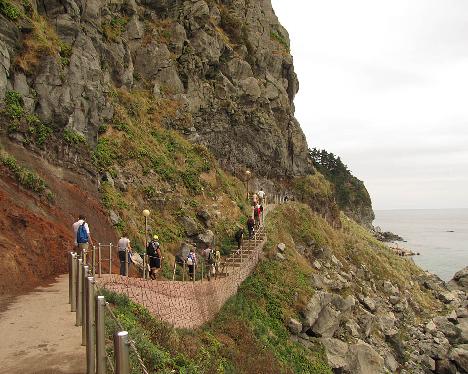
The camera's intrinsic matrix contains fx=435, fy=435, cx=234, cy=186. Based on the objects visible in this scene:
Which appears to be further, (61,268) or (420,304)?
(420,304)

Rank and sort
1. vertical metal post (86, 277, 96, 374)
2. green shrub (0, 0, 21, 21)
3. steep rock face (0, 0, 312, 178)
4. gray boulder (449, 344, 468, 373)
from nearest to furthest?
vertical metal post (86, 277, 96, 374) → green shrub (0, 0, 21, 21) → steep rock face (0, 0, 312, 178) → gray boulder (449, 344, 468, 373)

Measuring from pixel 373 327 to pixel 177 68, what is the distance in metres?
25.0

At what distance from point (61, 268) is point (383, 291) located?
81.6 feet

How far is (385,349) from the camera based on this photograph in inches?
917

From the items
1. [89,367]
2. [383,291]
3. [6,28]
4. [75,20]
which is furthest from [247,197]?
[89,367]

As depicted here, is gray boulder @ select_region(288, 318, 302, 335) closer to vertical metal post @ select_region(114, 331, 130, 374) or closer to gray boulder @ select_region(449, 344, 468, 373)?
gray boulder @ select_region(449, 344, 468, 373)

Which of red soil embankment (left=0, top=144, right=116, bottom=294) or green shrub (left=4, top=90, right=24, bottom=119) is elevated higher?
green shrub (left=4, top=90, right=24, bottom=119)

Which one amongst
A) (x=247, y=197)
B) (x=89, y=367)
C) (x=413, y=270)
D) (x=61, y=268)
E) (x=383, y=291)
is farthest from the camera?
(x=413, y=270)

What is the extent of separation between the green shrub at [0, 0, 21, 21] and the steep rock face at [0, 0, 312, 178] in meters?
0.30

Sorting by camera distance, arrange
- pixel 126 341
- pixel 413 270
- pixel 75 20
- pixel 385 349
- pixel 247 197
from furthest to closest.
→ pixel 413 270 → pixel 247 197 → pixel 75 20 → pixel 385 349 → pixel 126 341

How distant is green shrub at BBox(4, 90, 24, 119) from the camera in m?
18.2

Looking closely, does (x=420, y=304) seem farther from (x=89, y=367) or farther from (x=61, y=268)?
(x=89, y=367)

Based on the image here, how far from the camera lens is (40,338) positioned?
26.7 feet

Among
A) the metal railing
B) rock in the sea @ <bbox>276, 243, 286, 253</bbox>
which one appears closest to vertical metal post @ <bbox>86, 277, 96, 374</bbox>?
the metal railing
